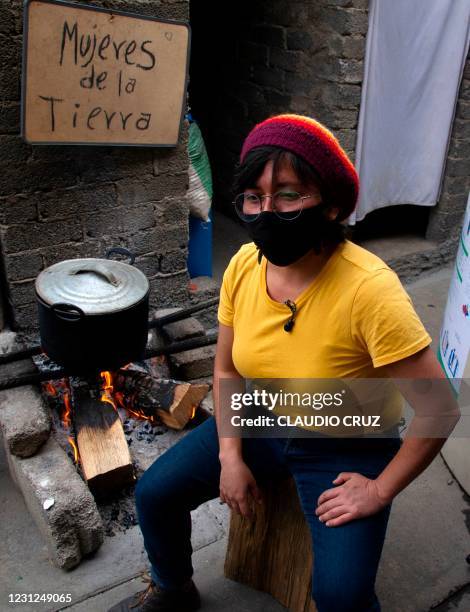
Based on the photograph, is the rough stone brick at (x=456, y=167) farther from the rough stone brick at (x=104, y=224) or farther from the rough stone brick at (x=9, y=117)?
the rough stone brick at (x=9, y=117)

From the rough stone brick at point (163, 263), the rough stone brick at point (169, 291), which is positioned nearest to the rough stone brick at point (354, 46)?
the rough stone brick at point (163, 263)

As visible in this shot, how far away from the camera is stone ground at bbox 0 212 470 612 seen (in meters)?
2.36

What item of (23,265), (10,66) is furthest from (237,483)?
(10,66)

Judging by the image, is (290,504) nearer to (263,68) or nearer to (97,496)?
(97,496)

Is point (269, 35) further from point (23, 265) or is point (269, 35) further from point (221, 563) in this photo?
point (221, 563)

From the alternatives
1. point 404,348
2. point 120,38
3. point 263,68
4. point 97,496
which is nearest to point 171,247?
point 120,38

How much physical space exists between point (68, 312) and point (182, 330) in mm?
853

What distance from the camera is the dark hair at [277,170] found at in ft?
5.46

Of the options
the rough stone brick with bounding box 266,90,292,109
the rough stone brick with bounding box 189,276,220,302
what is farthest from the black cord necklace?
the rough stone brick with bounding box 266,90,292,109

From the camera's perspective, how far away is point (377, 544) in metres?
1.75

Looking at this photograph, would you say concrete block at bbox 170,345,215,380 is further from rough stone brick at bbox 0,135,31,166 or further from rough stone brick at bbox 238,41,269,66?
rough stone brick at bbox 238,41,269,66

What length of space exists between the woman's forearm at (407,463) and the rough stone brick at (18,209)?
228 centimetres

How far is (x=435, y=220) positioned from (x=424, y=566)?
3482mm

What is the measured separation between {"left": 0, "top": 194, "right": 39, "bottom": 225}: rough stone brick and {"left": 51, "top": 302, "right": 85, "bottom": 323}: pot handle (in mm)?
872
